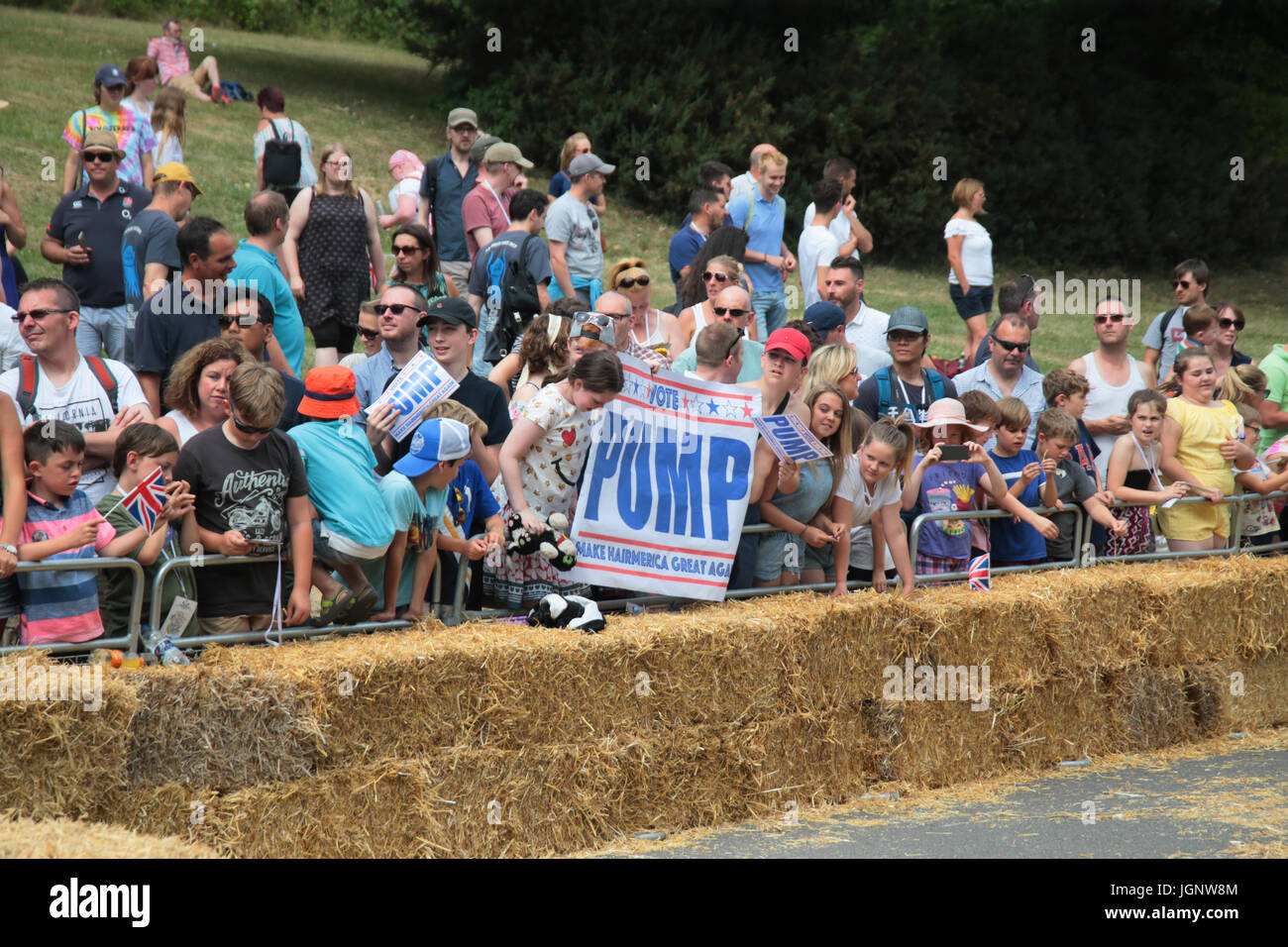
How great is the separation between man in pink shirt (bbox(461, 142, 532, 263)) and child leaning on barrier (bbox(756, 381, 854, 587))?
4935 mm

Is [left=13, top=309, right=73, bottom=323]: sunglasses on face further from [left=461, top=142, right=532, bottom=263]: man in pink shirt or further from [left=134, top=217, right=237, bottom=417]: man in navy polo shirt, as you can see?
[left=461, top=142, right=532, bottom=263]: man in pink shirt


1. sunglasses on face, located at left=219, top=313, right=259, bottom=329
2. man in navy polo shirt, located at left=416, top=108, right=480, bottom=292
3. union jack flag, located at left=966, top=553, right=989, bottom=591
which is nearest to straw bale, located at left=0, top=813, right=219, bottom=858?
sunglasses on face, located at left=219, top=313, right=259, bottom=329

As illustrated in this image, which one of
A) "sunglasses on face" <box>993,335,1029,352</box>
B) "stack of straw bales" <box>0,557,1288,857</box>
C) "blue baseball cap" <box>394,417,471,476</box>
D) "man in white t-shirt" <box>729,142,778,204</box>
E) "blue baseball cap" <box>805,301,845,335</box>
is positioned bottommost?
"stack of straw bales" <box>0,557,1288,857</box>

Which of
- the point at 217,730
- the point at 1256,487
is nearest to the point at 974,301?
the point at 1256,487

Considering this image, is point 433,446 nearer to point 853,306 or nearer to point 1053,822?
Result: point 1053,822

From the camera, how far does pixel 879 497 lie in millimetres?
8094

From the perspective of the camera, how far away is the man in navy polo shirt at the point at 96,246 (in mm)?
10211

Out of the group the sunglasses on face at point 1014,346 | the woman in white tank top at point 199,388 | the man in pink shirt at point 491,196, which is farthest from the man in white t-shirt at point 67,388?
the sunglasses on face at point 1014,346

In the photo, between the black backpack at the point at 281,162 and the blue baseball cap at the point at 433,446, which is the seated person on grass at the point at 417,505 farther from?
the black backpack at the point at 281,162

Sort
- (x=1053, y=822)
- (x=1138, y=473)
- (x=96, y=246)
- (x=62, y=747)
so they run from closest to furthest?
(x=62, y=747) < (x=1053, y=822) < (x=1138, y=473) < (x=96, y=246)

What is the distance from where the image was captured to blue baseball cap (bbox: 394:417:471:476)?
6648 millimetres

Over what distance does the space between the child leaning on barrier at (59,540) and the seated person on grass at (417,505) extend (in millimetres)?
1138

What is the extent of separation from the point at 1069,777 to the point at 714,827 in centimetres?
246

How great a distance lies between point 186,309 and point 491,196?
180 inches
